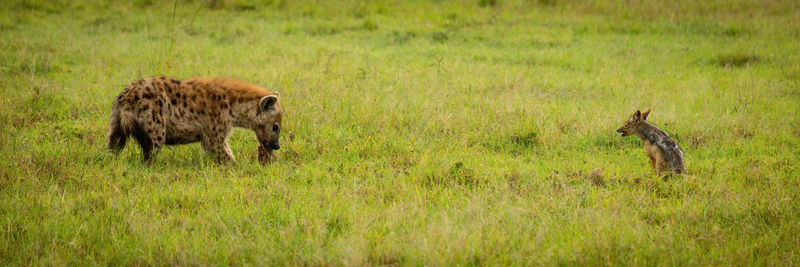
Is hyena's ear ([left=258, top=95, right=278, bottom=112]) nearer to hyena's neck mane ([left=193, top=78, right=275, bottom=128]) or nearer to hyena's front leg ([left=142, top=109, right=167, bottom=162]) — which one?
hyena's neck mane ([left=193, top=78, right=275, bottom=128])

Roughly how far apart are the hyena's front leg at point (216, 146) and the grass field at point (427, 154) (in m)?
0.16

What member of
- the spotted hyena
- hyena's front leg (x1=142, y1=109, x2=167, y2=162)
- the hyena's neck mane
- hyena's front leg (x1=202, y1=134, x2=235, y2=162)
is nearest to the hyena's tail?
the spotted hyena

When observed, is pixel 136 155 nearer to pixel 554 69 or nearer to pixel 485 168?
pixel 485 168

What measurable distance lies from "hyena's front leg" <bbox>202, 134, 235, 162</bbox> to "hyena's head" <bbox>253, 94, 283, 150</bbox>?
0.40 metres

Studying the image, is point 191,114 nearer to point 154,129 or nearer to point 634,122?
point 154,129

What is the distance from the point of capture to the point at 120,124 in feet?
19.6

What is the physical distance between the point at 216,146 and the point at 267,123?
1.88 ft

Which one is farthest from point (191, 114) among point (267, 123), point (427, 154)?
point (427, 154)

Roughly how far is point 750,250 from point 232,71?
8.36 metres

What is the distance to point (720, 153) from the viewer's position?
6.68 m

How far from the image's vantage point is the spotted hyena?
5965 millimetres

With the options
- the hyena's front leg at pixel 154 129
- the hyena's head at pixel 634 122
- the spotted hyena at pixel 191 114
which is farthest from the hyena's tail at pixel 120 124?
the hyena's head at pixel 634 122

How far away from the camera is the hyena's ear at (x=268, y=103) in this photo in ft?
21.2

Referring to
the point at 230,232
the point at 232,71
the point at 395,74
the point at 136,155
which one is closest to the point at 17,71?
the point at 232,71
